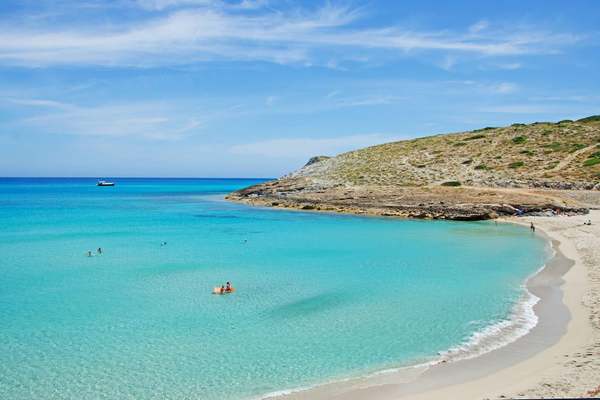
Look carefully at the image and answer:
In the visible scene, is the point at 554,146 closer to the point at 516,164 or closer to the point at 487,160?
the point at 516,164

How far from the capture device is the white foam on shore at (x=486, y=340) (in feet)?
39.2

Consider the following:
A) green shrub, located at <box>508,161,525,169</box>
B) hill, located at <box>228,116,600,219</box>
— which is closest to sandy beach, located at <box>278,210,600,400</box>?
hill, located at <box>228,116,600,219</box>

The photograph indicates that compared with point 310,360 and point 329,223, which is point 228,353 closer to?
point 310,360

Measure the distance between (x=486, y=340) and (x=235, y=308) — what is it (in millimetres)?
8591

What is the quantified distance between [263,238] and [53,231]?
61.9 ft

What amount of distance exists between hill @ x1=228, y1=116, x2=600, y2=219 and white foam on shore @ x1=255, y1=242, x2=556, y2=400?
35.9 meters

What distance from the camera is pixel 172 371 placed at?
12461 mm

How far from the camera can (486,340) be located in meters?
14.4

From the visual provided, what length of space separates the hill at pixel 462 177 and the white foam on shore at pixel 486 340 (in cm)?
3587

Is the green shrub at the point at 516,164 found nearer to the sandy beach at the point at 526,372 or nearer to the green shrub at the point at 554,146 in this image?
the green shrub at the point at 554,146

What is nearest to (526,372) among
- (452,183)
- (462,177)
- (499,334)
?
(499,334)

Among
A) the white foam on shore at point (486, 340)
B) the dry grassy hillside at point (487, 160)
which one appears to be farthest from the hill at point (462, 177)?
the white foam on shore at point (486, 340)

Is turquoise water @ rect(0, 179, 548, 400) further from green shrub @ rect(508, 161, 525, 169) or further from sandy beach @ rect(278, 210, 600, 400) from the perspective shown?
green shrub @ rect(508, 161, 525, 169)

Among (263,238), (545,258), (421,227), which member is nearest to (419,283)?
(545,258)
